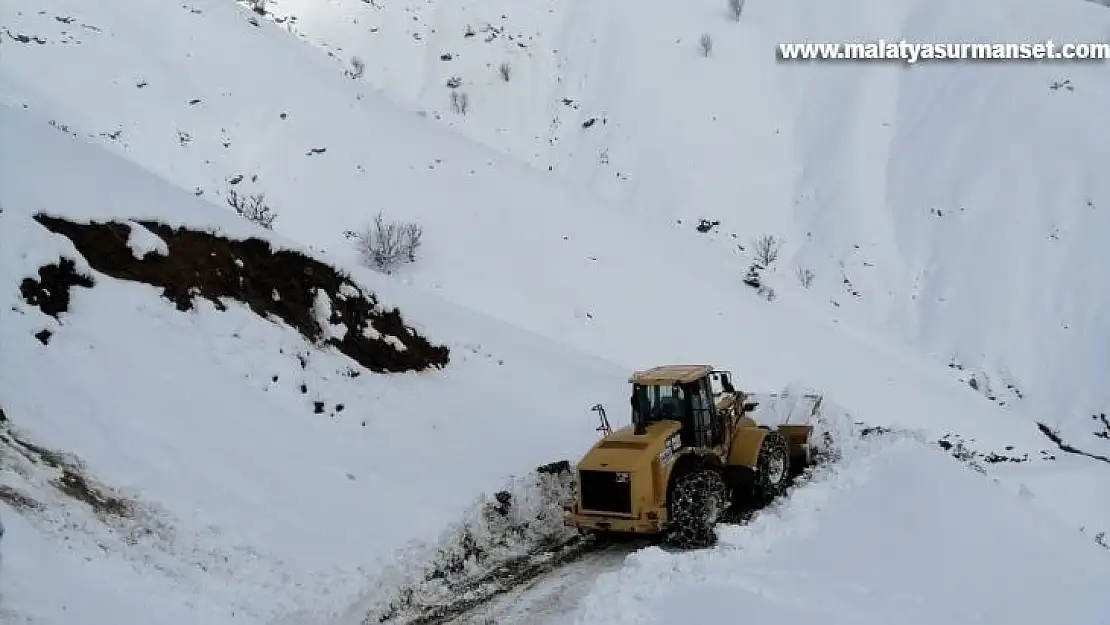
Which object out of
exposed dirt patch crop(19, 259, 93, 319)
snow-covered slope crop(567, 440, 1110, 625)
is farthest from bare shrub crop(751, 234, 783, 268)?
exposed dirt patch crop(19, 259, 93, 319)

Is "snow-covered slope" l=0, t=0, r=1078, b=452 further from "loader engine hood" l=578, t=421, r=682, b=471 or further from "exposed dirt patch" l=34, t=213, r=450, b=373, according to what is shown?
"loader engine hood" l=578, t=421, r=682, b=471

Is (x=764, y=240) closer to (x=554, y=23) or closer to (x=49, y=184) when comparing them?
(x=554, y=23)

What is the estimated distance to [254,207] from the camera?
24938 millimetres

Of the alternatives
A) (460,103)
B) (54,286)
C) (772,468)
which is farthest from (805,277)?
(54,286)

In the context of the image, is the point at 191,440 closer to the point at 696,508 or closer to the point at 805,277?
the point at 696,508

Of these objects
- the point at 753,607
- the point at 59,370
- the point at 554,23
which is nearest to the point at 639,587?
the point at 753,607

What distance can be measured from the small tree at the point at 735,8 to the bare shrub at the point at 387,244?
2731 centimetres

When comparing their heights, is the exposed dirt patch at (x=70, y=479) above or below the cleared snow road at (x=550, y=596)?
above

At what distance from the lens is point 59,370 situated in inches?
334

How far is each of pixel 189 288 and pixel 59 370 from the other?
8.41 ft

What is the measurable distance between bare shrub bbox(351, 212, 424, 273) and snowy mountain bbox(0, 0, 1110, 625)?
59 cm

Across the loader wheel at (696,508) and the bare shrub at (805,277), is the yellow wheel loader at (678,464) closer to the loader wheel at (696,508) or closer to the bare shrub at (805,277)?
the loader wheel at (696,508)

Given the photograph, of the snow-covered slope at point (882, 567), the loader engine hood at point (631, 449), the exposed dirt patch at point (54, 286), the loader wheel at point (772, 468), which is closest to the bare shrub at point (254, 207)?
the exposed dirt patch at point (54, 286)

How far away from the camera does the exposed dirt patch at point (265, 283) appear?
10.5m
